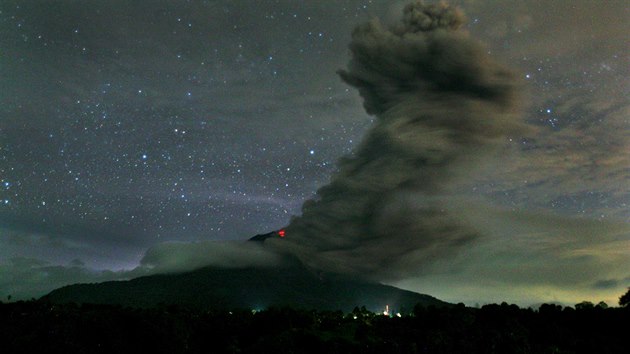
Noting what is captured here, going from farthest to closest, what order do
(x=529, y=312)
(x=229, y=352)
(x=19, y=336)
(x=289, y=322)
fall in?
(x=529, y=312)
(x=289, y=322)
(x=229, y=352)
(x=19, y=336)

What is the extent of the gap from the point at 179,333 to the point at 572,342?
27.0 meters

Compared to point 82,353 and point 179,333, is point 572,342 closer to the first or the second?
point 179,333

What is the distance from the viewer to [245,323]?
5338 centimetres

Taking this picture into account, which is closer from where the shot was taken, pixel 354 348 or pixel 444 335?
pixel 354 348

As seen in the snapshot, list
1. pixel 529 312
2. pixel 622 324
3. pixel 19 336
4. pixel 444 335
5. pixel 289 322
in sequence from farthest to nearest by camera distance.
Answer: pixel 529 312
pixel 289 322
pixel 622 324
pixel 444 335
pixel 19 336

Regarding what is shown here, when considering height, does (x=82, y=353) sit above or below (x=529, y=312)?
below

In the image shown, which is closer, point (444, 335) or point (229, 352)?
point (444, 335)

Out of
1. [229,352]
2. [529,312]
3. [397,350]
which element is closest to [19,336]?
[229,352]

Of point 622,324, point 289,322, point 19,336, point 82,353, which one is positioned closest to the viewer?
A: point 19,336

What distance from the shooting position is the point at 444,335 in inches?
1264

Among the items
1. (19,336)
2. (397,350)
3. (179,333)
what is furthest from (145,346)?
(397,350)

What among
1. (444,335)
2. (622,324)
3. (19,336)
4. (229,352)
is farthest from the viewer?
(622,324)

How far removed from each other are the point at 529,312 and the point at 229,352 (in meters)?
43.2

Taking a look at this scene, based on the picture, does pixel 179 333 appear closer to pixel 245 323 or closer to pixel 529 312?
pixel 245 323
